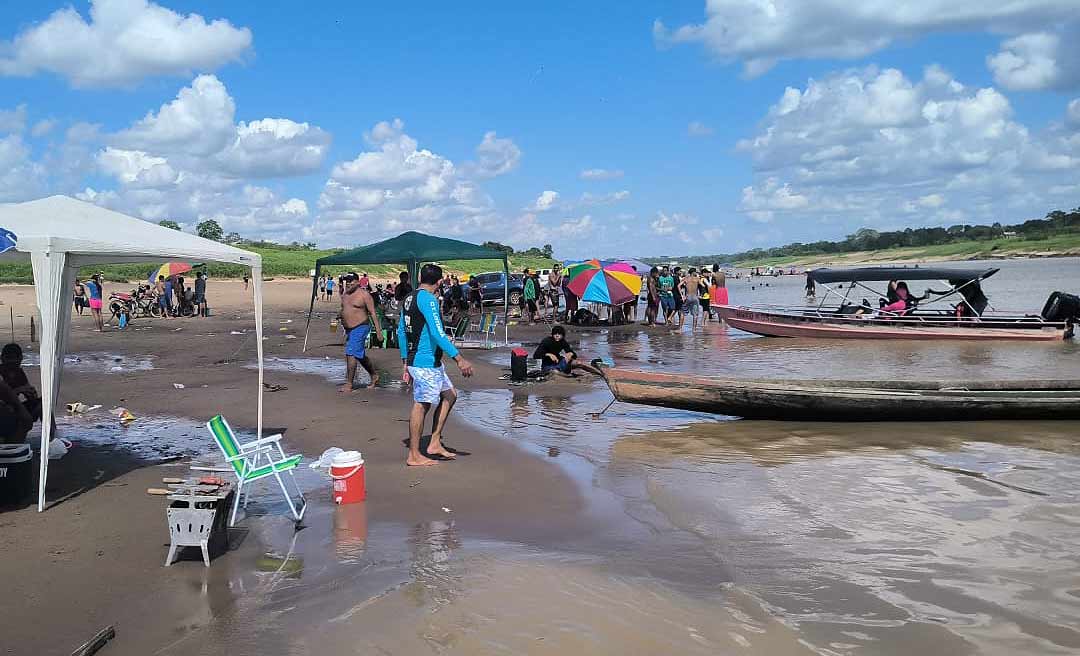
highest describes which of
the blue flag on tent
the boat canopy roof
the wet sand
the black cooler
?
the blue flag on tent

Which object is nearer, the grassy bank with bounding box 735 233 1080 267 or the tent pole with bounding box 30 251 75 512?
the tent pole with bounding box 30 251 75 512

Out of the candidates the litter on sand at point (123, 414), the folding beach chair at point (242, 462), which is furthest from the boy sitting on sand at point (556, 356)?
the folding beach chair at point (242, 462)

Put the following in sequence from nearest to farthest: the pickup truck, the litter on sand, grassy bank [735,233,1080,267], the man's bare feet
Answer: the man's bare feet, the litter on sand, the pickup truck, grassy bank [735,233,1080,267]

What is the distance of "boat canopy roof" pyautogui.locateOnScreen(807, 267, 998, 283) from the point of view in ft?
58.4

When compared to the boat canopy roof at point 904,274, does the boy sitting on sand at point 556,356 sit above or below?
below

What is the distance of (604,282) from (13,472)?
694 inches

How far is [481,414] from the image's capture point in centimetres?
1033

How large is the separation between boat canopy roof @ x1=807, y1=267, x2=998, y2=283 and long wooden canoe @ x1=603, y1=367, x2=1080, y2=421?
7514 mm

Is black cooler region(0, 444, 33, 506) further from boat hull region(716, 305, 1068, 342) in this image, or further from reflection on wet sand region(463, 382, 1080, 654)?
boat hull region(716, 305, 1068, 342)

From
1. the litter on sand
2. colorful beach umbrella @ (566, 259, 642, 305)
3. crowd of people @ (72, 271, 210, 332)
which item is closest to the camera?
the litter on sand

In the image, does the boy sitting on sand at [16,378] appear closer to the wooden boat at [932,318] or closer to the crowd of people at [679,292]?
the wooden boat at [932,318]

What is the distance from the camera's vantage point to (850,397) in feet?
31.4

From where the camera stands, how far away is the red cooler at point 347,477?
6.02m

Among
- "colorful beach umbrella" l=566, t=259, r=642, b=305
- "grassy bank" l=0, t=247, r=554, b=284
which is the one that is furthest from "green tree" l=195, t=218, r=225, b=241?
"colorful beach umbrella" l=566, t=259, r=642, b=305
